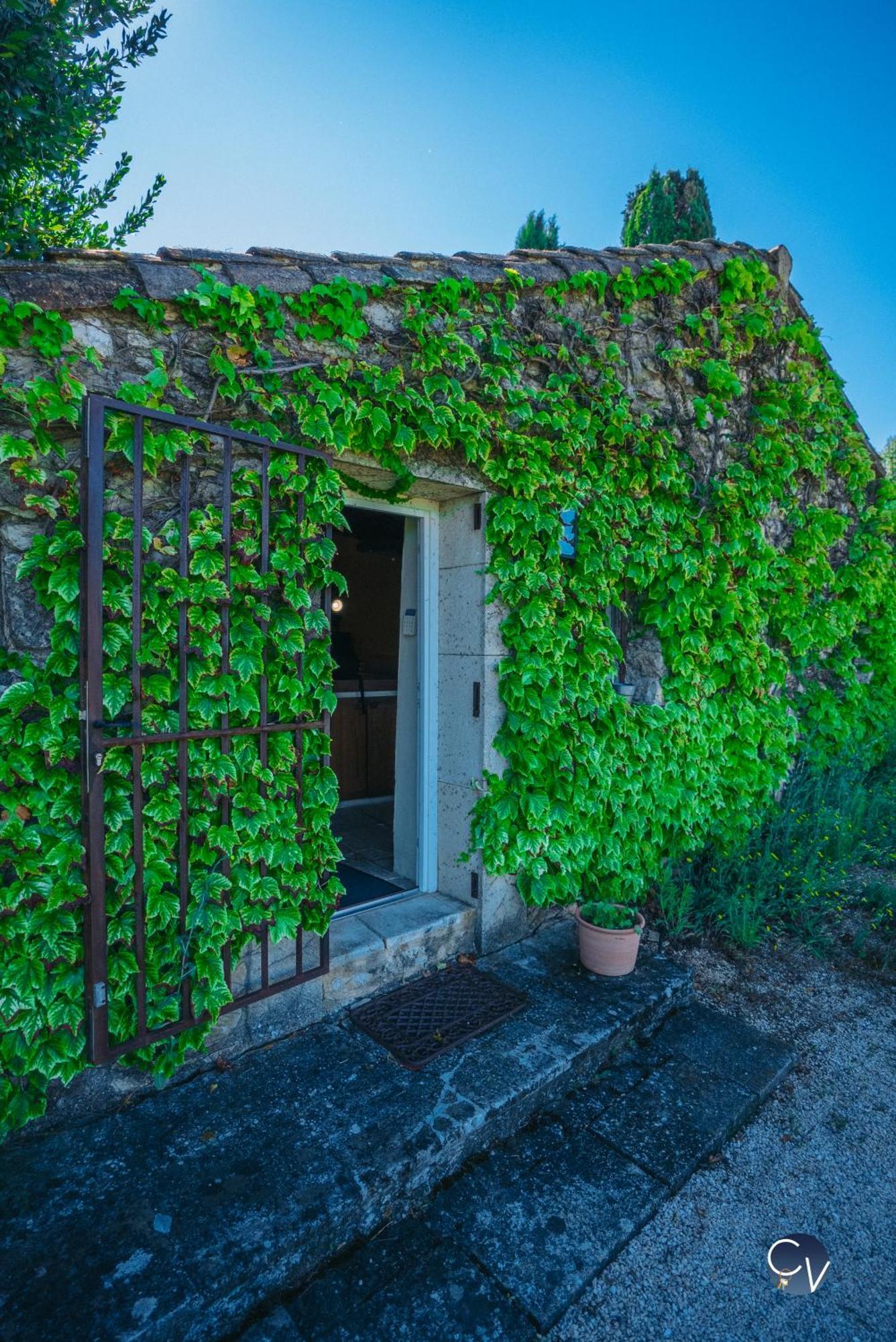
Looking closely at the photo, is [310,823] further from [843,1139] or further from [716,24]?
[716,24]

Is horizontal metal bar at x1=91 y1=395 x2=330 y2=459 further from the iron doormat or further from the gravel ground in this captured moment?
the gravel ground

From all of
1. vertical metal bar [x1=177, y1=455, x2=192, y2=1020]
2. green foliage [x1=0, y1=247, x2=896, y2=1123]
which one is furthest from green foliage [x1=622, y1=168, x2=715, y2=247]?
vertical metal bar [x1=177, y1=455, x2=192, y2=1020]

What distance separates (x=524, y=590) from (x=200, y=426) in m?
1.67

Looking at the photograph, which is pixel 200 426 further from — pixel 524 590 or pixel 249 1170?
pixel 249 1170

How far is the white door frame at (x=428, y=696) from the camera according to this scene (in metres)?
3.26

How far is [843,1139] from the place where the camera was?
225 centimetres

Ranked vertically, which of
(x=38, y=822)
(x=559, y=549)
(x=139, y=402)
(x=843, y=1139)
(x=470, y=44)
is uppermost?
(x=470, y=44)

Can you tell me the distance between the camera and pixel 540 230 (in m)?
8.73

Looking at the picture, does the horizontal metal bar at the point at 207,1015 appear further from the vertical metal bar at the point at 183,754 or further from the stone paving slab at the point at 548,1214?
the stone paving slab at the point at 548,1214

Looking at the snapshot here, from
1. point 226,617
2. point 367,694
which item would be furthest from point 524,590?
point 367,694

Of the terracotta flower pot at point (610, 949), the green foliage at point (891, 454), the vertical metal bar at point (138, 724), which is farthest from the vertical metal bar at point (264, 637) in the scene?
the green foliage at point (891, 454)

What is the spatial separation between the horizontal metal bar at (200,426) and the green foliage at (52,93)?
0.85 meters

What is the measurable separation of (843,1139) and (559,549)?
279cm

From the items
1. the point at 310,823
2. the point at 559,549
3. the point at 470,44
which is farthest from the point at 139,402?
the point at 470,44
